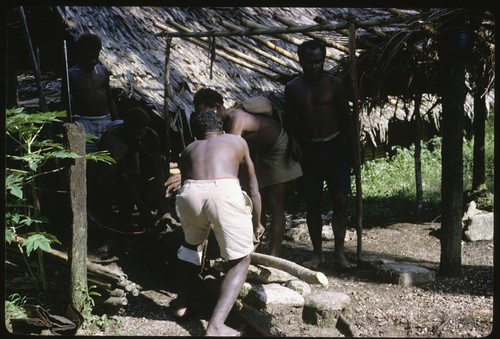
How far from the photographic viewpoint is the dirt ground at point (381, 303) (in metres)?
4.01

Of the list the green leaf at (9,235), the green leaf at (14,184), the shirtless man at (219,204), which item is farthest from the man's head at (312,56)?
the green leaf at (9,235)

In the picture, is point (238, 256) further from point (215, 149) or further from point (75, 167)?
point (75, 167)

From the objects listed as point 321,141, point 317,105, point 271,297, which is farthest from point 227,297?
point 317,105

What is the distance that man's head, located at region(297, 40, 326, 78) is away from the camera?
17.0ft

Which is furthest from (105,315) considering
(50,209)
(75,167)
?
(50,209)

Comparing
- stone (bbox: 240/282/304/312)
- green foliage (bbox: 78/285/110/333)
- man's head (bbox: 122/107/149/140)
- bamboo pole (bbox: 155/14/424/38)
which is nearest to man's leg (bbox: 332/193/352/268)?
stone (bbox: 240/282/304/312)

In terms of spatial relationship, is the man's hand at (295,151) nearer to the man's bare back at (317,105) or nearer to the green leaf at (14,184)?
the man's bare back at (317,105)

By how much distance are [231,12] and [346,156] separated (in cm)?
→ 496

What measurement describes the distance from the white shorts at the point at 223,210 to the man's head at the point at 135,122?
1.76 meters

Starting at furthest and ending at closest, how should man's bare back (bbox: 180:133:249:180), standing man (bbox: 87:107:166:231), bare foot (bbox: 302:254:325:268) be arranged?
standing man (bbox: 87:107:166:231), bare foot (bbox: 302:254:325:268), man's bare back (bbox: 180:133:249:180)

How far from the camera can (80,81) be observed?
626 cm

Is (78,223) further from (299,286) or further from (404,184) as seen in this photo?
(404,184)

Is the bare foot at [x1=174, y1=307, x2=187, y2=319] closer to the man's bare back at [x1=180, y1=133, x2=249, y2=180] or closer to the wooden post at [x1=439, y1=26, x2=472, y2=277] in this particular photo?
the man's bare back at [x1=180, y1=133, x2=249, y2=180]

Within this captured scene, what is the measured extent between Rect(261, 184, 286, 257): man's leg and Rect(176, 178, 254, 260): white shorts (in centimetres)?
128
